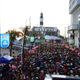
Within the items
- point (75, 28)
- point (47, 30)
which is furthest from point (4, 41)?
point (47, 30)

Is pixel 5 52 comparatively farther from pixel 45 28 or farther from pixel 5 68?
pixel 45 28

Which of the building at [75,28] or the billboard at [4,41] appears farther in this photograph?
the building at [75,28]

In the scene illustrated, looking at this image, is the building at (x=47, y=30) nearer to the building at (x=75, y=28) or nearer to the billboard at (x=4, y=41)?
the building at (x=75, y=28)

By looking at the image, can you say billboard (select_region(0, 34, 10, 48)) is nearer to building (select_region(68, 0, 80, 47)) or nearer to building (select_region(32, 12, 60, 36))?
building (select_region(68, 0, 80, 47))

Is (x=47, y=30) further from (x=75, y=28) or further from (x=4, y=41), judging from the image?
(x=4, y=41)

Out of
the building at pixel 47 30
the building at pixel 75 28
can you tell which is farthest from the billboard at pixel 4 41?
the building at pixel 47 30

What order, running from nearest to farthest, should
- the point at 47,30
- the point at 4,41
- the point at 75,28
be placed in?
1. the point at 4,41
2. the point at 75,28
3. the point at 47,30

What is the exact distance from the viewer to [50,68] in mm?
22250

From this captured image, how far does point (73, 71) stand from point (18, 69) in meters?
2.84

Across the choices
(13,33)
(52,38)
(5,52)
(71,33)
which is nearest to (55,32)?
(71,33)

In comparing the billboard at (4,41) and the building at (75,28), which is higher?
the building at (75,28)

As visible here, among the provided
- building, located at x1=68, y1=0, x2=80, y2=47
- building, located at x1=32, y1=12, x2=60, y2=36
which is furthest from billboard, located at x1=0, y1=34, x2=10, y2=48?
building, located at x1=32, y1=12, x2=60, y2=36

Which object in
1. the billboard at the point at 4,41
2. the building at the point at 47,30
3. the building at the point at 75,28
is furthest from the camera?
the building at the point at 47,30

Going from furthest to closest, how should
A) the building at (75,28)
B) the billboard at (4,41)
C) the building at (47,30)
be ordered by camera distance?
the building at (47,30)
the building at (75,28)
the billboard at (4,41)
